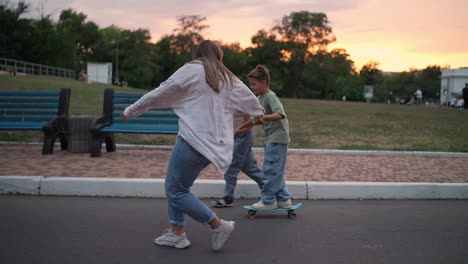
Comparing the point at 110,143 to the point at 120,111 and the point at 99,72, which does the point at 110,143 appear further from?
the point at 99,72

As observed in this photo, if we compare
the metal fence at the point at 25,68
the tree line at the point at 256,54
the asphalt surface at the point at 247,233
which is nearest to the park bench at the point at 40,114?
the asphalt surface at the point at 247,233

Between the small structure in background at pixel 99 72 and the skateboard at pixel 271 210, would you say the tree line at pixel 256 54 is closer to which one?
the small structure in background at pixel 99 72

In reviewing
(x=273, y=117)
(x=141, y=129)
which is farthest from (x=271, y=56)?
(x=273, y=117)

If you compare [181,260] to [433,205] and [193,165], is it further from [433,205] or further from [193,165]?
[433,205]

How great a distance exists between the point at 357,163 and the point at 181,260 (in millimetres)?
5138

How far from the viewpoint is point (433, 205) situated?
6.56 meters

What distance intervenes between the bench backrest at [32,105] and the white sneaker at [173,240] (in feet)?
18.8

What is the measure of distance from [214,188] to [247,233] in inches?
67.0

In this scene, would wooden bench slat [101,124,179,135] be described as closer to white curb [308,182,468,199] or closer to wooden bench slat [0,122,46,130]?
wooden bench slat [0,122,46,130]

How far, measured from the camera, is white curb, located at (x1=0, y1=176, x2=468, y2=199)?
22.5ft

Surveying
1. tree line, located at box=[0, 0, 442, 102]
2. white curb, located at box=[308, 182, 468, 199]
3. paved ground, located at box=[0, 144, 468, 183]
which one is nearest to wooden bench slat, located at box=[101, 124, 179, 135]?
paved ground, located at box=[0, 144, 468, 183]

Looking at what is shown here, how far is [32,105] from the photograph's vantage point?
10.2 meters

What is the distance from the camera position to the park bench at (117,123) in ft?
29.9

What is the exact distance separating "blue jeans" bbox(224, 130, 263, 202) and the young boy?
27 cm
